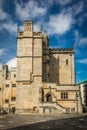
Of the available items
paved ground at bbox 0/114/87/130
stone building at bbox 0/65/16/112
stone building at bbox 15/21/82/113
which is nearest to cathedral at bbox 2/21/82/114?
stone building at bbox 15/21/82/113

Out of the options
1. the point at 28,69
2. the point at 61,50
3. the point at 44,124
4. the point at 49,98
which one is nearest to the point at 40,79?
the point at 28,69

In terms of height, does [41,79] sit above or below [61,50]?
below

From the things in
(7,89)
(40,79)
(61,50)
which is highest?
(61,50)

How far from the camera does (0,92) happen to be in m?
89.7

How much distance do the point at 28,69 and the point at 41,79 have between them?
470 centimetres

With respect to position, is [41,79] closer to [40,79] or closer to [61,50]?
[40,79]

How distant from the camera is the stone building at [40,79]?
58.9 metres

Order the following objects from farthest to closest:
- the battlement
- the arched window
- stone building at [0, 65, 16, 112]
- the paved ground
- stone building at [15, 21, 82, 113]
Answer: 1. stone building at [0, 65, 16, 112]
2. the battlement
3. the arched window
4. stone building at [15, 21, 82, 113]
5. the paved ground

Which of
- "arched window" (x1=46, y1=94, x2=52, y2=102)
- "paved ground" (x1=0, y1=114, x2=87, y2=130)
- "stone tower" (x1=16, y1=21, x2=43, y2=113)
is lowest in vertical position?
"paved ground" (x1=0, y1=114, x2=87, y2=130)

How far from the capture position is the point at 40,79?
6188 cm

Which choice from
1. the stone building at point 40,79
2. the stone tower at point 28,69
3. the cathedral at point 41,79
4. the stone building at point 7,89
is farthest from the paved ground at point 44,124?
the stone building at point 7,89

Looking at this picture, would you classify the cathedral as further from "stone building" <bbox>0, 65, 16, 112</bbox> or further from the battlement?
"stone building" <bbox>0, 65, 16, 112</bbox>

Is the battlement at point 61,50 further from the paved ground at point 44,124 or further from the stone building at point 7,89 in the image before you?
the paved ground at point 44,124

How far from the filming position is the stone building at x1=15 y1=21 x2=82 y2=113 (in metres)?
58.9
